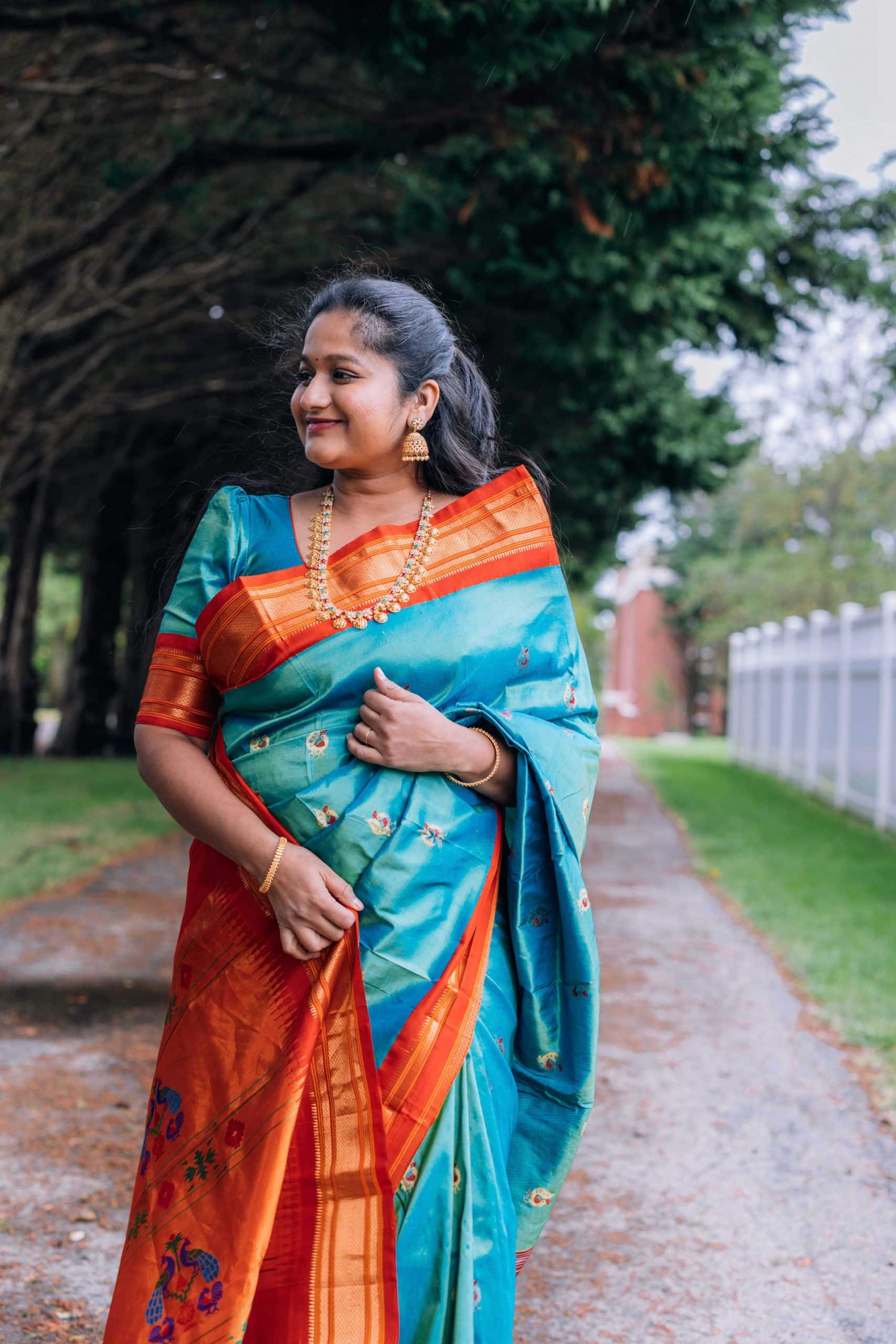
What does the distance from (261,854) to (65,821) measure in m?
9.57

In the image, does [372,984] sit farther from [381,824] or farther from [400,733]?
[400,733]

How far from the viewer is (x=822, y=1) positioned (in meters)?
6.85

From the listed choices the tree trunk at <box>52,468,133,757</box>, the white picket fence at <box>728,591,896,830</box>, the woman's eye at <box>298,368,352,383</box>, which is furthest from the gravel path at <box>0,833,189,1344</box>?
the tree trunk at <box>52,468,133,757</box>

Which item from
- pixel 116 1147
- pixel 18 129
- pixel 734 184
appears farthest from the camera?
pixel 18 129

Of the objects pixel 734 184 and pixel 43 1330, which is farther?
pixel 734 184

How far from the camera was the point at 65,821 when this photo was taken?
1112cm

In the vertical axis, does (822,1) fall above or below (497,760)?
above

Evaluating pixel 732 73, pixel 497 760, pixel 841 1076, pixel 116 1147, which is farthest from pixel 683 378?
pixel 497 760

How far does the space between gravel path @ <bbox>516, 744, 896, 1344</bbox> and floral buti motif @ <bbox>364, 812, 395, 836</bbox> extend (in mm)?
1587

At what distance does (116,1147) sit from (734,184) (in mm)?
5967

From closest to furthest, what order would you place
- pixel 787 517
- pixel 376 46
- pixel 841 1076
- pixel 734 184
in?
pixel 841 1076, pixel 376 46, pixel 734 184, pixel 787 517

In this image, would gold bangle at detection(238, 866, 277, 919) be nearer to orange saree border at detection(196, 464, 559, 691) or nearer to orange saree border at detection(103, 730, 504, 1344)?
orange saree border at detection(103, 730, 504, 1344)

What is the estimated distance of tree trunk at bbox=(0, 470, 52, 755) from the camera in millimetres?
18094

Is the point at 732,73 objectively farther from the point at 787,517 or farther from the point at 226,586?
the point at 787,517
